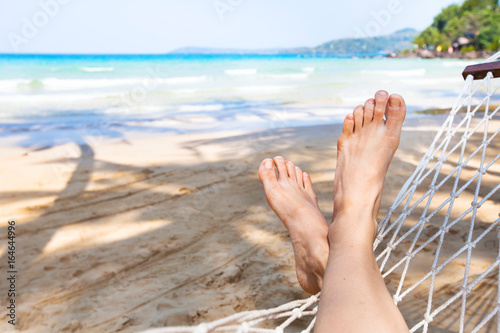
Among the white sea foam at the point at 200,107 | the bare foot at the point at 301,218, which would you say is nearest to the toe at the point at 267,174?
the bare foot at the point at 301,218

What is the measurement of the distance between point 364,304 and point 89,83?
10433 mm

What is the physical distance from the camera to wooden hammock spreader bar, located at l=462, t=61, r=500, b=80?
1.23 m

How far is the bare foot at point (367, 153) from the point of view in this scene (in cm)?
112

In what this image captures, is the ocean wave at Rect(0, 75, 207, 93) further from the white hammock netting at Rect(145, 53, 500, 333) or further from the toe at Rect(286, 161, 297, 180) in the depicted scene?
the white hammock netting at Rect(145, 53, 500, 333)

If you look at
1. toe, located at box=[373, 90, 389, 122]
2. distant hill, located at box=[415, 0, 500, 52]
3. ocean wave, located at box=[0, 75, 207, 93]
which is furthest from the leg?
distant hill, located at box=[415, 0, 500, 52]

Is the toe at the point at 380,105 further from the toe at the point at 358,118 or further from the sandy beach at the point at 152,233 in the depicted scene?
the sandy beach at the point at 152,233

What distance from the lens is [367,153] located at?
4.12 feet

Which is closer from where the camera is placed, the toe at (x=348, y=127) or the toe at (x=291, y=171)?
the toe at (x=348, y=127)

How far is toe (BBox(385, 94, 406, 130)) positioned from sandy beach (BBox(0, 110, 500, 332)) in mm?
505

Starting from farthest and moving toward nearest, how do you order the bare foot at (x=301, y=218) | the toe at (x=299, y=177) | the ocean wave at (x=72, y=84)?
the ocean wave at (x=72, y=84) < the toe at (x=299, y=177) < the bare foot at (x=301, y=218)

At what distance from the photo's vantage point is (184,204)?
1981 mm

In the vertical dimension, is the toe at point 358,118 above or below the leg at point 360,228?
above

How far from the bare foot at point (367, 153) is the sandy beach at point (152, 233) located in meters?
0.35

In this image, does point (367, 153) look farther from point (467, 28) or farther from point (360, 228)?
point (467, 28)
